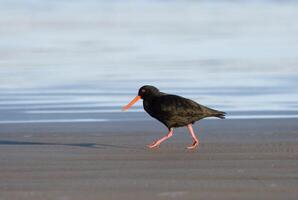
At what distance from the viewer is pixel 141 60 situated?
1764 centimetres

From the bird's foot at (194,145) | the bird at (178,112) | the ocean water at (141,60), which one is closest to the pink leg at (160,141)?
the bird at (178,112)

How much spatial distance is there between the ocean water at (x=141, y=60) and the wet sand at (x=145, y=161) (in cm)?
79

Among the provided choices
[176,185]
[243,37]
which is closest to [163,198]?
[176,185]

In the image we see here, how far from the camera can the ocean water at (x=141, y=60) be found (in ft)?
41.4

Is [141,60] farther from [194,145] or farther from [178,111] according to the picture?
[194,145]

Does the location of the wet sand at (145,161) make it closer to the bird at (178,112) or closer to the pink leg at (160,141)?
the pink leg at (160,141)

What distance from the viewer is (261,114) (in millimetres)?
11633

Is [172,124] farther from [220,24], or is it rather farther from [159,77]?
[220,24]

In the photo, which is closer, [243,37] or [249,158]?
[249,158]

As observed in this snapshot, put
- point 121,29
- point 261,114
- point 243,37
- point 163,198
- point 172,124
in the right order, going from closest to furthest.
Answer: point 163,198 → point 172,124 → point 261,114 → point 243,37 → point 121,29

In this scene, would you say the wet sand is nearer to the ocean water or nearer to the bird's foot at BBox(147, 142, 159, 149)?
the bird's foot at BBox(147, 142, 159, 149)

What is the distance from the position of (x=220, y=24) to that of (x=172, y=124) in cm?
1631

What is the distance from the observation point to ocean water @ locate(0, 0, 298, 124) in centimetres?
1262

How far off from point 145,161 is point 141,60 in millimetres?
9070
